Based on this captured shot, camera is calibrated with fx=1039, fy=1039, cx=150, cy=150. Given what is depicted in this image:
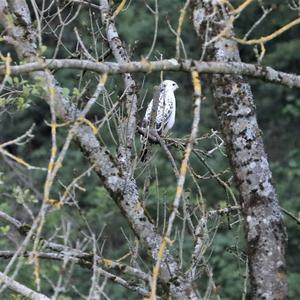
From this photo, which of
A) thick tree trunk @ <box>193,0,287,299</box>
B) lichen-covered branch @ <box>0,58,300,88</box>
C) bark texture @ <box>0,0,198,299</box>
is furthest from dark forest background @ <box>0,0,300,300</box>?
lichen-covered branch @ <box>0,58,300,88</box>

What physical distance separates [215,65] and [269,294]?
90 cm

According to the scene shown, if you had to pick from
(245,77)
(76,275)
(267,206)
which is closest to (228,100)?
(245,77)

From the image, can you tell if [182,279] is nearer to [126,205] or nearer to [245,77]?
[126,205]

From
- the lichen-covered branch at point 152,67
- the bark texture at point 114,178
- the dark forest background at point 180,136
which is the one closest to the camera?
the lichen-covered branch at point 152,67

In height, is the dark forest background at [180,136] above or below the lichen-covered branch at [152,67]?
above

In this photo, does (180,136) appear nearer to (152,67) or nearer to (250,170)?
(250,170)

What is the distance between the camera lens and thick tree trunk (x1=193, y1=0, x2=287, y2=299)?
3982 mm

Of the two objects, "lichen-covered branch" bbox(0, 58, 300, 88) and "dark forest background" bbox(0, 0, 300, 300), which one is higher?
"dark forest background" bbox(0, 0, 300, 300)

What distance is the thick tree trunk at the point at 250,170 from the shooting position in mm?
3982

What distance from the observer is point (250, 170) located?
4027mm

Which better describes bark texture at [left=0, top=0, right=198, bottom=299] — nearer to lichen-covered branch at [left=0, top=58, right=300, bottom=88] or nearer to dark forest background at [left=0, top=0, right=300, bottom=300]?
lichen-covered branch at [left=0, top=58, right=300, bottom=88]

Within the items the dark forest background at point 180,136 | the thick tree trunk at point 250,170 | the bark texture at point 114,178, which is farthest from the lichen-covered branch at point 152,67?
the dark forest background at point 180,136

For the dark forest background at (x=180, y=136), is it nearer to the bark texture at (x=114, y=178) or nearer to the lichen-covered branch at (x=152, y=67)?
the bark texture at (x=114, y=178)

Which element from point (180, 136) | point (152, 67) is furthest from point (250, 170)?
point (180, 136)
